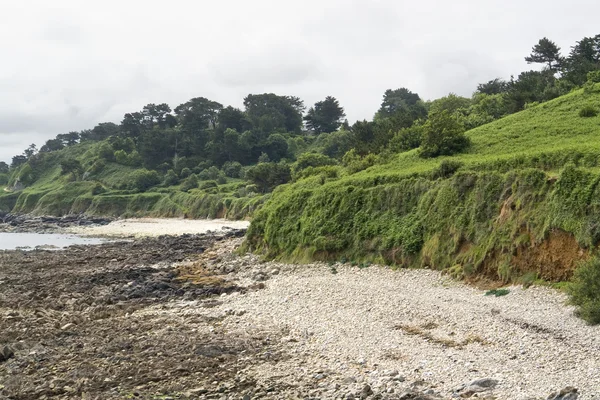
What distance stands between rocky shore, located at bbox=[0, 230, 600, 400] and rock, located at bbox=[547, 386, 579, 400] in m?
0.03

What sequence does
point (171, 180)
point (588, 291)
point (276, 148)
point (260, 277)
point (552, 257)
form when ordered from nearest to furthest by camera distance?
point (588, 291) < point (552, 257) < point (260, 277) < point (171, 180) < point (276, 148)

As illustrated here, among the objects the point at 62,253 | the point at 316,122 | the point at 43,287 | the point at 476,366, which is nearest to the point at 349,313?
the point at 476,366

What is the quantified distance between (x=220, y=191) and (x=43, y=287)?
73.6 meters

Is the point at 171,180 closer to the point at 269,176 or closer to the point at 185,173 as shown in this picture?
the point at 185,173

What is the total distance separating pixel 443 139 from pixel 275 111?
426 feet

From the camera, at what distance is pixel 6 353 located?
16781 mm

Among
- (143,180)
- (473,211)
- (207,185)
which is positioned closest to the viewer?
(473,211)

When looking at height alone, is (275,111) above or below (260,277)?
above

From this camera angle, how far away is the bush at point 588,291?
15.4 metres

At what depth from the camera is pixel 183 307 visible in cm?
2394

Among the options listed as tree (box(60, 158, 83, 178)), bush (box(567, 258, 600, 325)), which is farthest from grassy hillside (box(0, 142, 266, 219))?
bush (box(567, 258, 600, 325))

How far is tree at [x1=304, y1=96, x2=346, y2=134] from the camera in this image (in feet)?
518

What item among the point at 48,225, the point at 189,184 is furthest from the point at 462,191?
the point at 189,184

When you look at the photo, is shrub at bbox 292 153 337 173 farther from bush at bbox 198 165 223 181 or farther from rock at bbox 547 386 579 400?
rock at bbox 547 386 579 400
